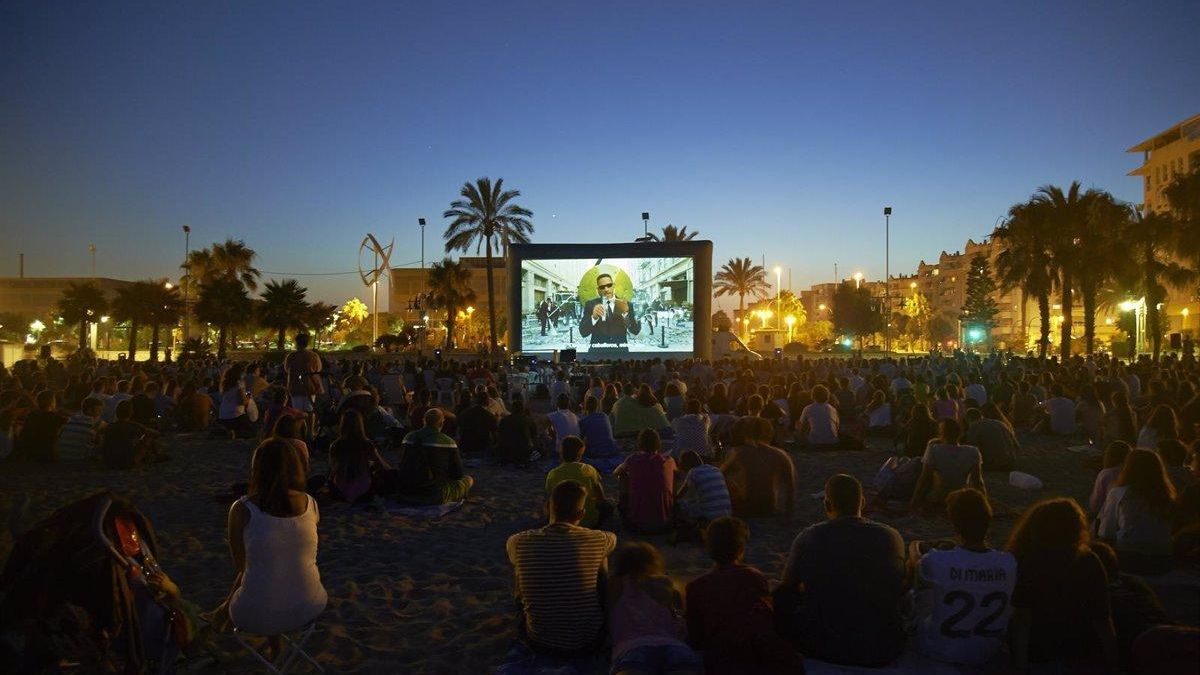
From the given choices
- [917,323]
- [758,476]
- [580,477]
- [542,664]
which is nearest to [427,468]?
[580,477]

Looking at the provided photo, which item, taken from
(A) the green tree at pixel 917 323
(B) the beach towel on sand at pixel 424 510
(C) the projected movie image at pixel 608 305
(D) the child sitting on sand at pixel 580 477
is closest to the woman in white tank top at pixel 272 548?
(D) the child sitting on sand at pixel 580 477

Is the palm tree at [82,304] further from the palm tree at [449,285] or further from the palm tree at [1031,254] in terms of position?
the palm tree at [1031,254]

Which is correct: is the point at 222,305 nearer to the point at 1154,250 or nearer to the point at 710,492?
the point at 710,492

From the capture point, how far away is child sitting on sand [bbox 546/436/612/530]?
21.9 ft

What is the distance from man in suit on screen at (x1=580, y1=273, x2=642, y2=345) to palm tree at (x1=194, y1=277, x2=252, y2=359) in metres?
18.5

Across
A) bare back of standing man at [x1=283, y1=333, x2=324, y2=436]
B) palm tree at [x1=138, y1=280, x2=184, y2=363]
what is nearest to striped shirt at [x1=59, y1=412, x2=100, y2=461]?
bare back of standing man at [x1=283, y1=333, x2=324, y2=436]

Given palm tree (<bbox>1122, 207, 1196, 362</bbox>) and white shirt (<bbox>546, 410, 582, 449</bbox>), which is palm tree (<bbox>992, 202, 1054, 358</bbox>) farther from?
white shirt (<bbox>546, 410, 582, 449</bbox>)

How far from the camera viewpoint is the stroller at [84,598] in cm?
334

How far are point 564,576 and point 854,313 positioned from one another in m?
63.5

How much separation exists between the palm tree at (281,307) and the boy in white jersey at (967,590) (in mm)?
39423

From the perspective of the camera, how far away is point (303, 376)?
1232 cm

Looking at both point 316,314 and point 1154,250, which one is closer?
point 1154,250

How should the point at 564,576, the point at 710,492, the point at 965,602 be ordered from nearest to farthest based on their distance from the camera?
the point at 965,602 < the point at 564,576 < the point at 710,492

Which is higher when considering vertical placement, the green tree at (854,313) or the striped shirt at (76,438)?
the green tree at (854,313)
